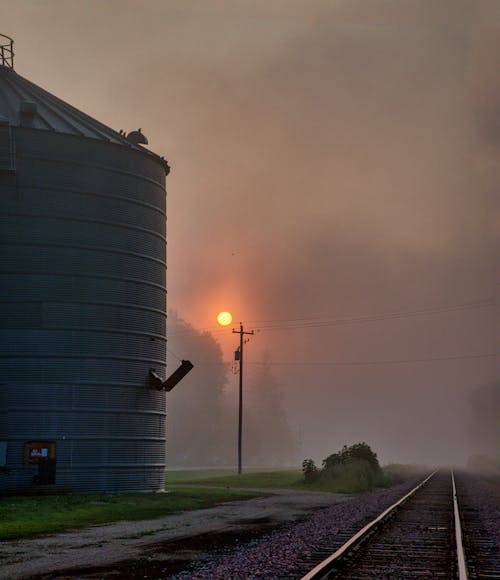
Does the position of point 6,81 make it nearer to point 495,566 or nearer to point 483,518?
point 483,518

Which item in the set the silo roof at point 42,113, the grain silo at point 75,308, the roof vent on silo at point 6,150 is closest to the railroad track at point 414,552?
the grain silo at point 75,308

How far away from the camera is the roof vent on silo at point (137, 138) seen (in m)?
40.5

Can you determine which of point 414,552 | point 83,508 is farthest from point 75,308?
point 414,552

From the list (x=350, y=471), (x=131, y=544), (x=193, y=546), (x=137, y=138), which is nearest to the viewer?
(x=193, y=546)

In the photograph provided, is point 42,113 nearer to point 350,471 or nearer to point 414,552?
point 350,471

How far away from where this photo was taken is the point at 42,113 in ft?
122

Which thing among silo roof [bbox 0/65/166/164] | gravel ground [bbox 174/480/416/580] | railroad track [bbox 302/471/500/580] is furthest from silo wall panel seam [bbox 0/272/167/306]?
railroad track [bbox 302/471/500/580]

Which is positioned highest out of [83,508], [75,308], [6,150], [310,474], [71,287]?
[6,150]

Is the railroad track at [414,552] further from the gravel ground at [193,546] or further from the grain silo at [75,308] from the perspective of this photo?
the grain silo at [75,308]

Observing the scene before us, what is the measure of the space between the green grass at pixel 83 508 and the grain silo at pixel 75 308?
5.75 feet

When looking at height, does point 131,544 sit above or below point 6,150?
below

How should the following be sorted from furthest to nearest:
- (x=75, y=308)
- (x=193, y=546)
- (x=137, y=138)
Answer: (x=137, y=138) → (x=75, y=308) → (x=193, y=546)

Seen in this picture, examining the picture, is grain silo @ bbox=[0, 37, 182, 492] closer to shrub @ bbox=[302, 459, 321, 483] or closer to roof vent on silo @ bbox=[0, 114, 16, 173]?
roof vent on silo @ bbox=[0, 114, 16, 173]

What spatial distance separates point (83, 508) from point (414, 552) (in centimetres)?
1526
